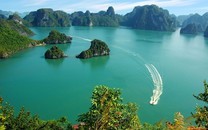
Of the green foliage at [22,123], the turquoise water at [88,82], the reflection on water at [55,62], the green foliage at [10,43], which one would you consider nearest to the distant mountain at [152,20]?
the green foliage at [10,43]

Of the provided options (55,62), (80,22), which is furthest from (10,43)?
(80,22)

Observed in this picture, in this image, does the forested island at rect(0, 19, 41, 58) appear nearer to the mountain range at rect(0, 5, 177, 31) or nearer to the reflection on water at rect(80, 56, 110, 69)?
the reflection on water at rect(80, 56, 110, 69)


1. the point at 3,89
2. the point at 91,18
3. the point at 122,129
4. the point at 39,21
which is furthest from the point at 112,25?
the point at 122,129

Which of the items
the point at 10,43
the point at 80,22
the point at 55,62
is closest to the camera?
the point at 55,62

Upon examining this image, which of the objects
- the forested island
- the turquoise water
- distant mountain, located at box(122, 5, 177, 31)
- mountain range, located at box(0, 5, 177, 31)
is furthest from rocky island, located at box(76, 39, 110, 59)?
distant mountain, located at box(122, 5, 177, 31)

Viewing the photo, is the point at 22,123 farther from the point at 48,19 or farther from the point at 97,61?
the point at 48,19

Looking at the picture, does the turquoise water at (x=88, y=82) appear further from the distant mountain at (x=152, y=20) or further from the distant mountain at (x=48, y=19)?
the distant mountain at (x=152, y=20)
